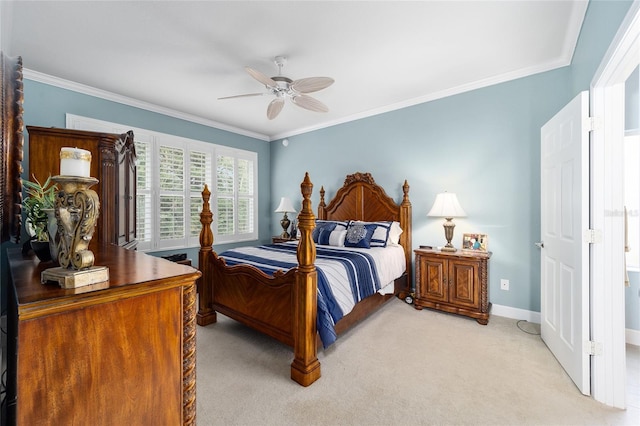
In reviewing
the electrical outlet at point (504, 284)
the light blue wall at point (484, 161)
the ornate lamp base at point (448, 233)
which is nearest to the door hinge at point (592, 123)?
the light blue wall at point (484, 161)

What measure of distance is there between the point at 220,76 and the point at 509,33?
9.36 ft

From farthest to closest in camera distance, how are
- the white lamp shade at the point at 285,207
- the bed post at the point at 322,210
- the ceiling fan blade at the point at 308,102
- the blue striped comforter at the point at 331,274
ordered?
the white lamp shade at the point at 285,207 → the bed post at the point at 322,210 → the ceiling fan blade at the point at 308,102 → the blue striped comforter at the point at 331,274

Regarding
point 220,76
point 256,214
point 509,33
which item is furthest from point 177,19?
point 256,214

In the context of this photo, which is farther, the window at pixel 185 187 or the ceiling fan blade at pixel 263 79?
the window at pixel 185 187

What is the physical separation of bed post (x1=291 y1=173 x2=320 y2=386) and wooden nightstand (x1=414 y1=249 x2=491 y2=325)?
5.97ft

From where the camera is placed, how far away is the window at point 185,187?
3920mm

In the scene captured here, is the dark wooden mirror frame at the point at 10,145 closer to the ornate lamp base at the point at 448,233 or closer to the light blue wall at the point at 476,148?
the light blue wall at the point at 476,148

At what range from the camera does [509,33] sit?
2420 millimetres

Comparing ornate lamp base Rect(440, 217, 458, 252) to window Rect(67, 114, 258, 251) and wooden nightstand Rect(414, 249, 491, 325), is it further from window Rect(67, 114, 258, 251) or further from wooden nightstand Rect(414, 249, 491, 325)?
window Rect(67, 114, 258, 251)

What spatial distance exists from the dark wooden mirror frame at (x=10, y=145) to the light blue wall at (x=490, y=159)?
3503mm

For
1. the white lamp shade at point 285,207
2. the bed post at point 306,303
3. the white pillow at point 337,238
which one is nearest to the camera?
the bed post at point 306,303

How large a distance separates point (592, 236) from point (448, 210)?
4.65 ft

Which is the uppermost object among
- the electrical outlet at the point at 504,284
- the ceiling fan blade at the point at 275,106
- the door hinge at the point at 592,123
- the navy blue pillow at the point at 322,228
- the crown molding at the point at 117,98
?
the crown molding at the point at 117,98

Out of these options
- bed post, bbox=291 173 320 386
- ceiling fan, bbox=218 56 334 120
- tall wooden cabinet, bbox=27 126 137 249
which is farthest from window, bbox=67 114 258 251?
bed post, bbox=291 173 320 386
